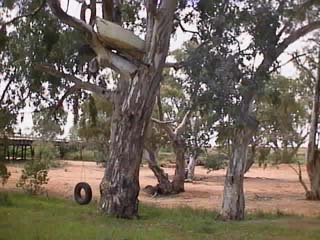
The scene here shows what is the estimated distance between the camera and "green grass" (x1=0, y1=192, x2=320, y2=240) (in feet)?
39.9

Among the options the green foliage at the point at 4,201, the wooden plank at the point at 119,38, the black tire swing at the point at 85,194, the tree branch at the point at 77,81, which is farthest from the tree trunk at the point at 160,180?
the wooden plank at the point at 119,38

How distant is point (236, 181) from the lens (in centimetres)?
1662

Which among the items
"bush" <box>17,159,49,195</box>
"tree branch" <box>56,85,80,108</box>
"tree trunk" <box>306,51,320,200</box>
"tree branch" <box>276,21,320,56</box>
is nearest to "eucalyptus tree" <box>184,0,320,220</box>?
"tree branch" <box>276,21,320,56</box>

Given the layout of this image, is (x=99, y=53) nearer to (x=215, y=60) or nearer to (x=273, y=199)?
(x=215, y=60)

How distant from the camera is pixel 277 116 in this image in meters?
33.7

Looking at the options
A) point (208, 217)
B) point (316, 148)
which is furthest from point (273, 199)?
point (208, 217)

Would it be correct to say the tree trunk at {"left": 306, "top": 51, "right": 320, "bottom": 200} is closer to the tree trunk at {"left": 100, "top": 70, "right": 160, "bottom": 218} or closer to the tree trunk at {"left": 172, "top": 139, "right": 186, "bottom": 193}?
the tree trunk at {"left": 172, "top": 139, "right": 186, "bottom": 193}

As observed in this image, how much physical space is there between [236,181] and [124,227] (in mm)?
3943

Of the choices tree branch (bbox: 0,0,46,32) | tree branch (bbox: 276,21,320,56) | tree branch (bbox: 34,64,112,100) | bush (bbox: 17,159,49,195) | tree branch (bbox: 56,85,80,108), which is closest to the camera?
tree branch (bbox: 276,21,320,56)

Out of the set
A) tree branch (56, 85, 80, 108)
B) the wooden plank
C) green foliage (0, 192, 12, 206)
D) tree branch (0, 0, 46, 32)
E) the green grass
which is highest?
tree branch (0, 0, 46, 32)

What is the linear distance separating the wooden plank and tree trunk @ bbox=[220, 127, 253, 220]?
3693 millimetres

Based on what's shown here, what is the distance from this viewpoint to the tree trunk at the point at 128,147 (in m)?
16.5

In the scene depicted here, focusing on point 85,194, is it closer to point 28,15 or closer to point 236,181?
point 236,181

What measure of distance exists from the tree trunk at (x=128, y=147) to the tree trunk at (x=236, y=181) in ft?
8.43
